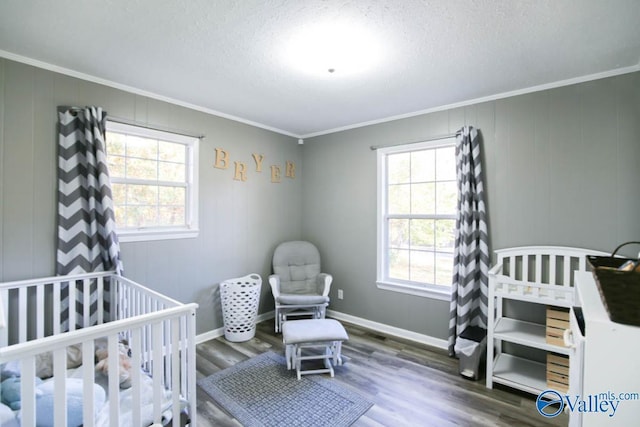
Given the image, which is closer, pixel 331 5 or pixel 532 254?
pixel 331 5

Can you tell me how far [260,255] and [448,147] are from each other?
8.04 ft

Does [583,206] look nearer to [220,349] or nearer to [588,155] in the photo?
[588,155]

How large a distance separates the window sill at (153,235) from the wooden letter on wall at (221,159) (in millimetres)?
734

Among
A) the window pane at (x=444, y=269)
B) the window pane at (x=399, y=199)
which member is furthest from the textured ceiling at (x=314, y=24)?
the window pane at (x=444, y=269)

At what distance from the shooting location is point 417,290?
313 cm

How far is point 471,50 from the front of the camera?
1916 mm

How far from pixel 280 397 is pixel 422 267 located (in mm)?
1893

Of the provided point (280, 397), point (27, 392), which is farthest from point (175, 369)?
point (280, 397)

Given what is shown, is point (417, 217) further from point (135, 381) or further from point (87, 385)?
point (87, 385)

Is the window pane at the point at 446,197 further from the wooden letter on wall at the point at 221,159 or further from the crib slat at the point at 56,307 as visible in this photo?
the crib slat at the point at 56,307

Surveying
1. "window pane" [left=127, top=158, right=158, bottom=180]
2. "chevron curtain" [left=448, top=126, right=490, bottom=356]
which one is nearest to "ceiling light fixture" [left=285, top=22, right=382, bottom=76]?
"chevron curtain" [left=448, top=126, right=490, bottom=356]

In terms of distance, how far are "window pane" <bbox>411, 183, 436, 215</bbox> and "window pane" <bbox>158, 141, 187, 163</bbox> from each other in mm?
2462

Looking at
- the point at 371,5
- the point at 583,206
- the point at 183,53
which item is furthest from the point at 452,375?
the point at 183,53

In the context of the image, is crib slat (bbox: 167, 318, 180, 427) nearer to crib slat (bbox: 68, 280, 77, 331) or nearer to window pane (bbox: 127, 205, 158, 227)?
crib slat (bbox: 68, 280, 77, 331)
